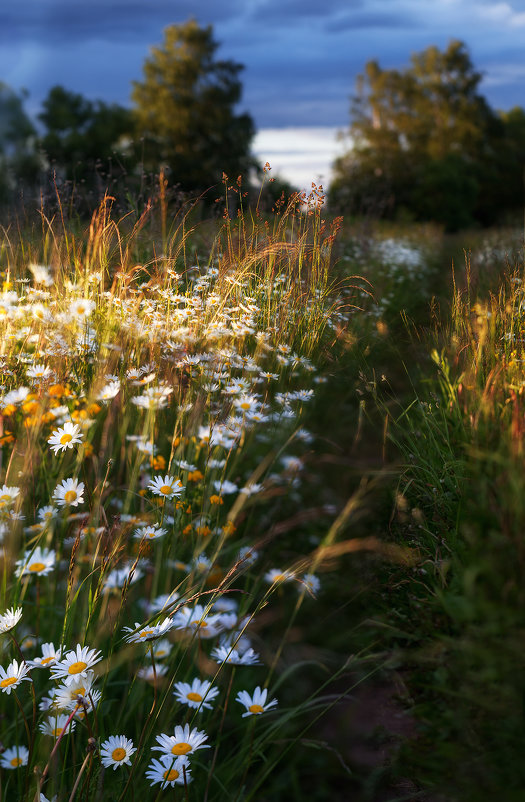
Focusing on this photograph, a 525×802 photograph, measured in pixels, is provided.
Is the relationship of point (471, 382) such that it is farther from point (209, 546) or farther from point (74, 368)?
point (74, 368)

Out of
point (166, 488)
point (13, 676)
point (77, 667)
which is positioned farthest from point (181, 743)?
point (166, 488)

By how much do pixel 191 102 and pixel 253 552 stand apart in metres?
32.2

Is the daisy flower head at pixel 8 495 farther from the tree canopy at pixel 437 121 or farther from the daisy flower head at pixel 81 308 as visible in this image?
the tree canopy at pixel 437 121

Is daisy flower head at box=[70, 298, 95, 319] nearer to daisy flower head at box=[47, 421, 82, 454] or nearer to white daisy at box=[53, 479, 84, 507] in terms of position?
daisy flower head at box=[47, 421, 82, 454]

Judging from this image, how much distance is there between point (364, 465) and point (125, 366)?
1.40m

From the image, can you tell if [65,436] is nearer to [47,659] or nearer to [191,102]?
[47,659]

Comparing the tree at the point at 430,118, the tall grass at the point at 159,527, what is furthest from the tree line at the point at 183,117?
the tall grass at the point at 159,527

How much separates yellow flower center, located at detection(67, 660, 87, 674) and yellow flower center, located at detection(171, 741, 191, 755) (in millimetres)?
265

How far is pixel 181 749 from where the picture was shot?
4.48 feet

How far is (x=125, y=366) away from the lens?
339 centimetres

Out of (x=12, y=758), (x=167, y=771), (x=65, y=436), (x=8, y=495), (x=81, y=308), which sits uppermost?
(x=81, y=308)

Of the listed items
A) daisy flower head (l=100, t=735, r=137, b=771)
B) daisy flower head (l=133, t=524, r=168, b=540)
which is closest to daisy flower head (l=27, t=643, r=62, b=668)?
daisy flower head (l=100, t=735, r=137, b=771)

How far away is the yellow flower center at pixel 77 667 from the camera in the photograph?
4.41 feet

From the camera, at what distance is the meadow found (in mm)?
1477
